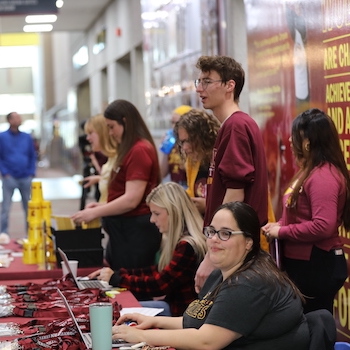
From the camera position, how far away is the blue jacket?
1061 centimetres

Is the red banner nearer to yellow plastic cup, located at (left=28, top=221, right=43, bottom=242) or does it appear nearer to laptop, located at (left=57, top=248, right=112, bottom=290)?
laptop, located at (left=57, top=248, right=112, bottom=290)

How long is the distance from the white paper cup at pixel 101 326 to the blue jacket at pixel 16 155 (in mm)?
8250

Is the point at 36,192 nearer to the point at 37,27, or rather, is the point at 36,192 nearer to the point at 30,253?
A: the point at 30,253

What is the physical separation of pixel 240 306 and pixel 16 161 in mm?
8364

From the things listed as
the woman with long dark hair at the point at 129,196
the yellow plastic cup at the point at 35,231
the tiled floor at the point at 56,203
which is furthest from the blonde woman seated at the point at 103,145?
the tiled floor at the point at 56,203

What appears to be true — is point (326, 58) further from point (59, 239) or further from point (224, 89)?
point (59, 239)

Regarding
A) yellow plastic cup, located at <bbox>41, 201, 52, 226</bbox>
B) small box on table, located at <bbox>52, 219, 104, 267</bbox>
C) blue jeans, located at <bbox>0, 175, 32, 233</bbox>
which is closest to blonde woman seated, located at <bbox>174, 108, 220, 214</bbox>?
small box on table, located at <bbox>52, 219, 104, 267</bbox>

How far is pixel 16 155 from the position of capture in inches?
419

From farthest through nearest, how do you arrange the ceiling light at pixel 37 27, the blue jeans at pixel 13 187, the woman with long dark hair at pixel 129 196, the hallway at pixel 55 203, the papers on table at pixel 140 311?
1. the ceiling light at pixel 37 27
2. the hallway at pixel 55 203
3. the blue jeans at pixel 13 187
4. the woman with long dark hair at pixel 129 196
5. the papers on table at pixel 140 311

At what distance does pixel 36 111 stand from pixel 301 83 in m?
42.9

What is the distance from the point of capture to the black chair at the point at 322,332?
8.39ft

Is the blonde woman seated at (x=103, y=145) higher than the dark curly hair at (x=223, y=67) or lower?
lower

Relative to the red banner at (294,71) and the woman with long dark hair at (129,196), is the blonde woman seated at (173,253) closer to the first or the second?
the woman with long dark hair at (129,196)

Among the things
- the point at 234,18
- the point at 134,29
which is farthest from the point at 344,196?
the point at 134,29
